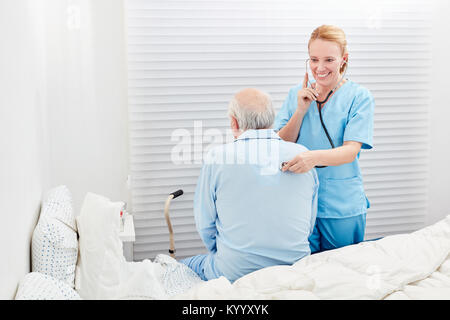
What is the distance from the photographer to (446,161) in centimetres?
323

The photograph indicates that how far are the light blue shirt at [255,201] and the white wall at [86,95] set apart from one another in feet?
2.99

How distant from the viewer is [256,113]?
77.7 inches

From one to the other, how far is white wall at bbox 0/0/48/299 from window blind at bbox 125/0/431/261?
70 centimetres

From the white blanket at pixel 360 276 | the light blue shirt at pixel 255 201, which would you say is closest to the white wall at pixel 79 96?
the light blue shirt at pixel 255 201

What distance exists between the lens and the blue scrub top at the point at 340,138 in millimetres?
2305

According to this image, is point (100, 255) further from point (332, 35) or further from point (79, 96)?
point (332, 35)

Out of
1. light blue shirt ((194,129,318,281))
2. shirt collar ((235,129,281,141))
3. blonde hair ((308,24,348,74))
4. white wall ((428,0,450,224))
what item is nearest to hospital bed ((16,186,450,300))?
light blue shirt ((194,129,318,281))

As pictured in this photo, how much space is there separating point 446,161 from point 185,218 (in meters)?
1.89

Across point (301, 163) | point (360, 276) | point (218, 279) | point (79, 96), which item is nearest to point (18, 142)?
point (218, 279)

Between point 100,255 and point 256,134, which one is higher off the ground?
point 256,134

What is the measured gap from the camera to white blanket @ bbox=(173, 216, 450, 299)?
5.14 feet

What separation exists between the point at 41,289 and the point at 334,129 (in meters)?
1.57

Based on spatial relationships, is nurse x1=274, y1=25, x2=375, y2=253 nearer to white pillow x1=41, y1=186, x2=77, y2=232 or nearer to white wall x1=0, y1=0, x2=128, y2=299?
white wall x1=0, y1=0, x2=128, y2=299
